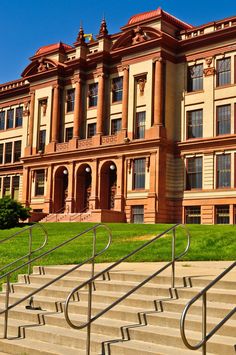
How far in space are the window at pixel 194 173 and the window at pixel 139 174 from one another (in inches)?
148

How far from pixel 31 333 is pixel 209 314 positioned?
3213mm

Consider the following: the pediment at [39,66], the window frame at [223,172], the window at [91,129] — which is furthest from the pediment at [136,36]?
A: the window frame at [223,172]

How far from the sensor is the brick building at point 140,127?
4344cm

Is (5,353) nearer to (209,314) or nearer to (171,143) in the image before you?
(209,314)

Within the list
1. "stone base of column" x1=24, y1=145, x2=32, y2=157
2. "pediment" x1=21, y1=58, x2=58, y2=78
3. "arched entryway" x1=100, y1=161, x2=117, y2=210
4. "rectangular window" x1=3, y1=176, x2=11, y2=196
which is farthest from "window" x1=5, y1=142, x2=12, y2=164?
"arched entryway" x1=100, y1=161, x2=117, y2=210

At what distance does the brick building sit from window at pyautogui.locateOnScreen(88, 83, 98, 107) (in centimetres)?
10

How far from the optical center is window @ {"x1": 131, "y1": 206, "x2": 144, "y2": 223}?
44594mm

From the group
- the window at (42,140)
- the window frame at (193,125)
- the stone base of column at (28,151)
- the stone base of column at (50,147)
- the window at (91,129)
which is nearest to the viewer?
the window frame at (193,125)

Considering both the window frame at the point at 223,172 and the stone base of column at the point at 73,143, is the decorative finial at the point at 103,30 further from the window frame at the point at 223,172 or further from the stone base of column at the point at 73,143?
the window frame at the point at 223,172

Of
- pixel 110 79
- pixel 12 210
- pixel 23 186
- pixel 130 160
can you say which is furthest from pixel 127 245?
pixel 23 186

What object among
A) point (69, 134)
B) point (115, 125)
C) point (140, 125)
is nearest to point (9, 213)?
point (140, 125)

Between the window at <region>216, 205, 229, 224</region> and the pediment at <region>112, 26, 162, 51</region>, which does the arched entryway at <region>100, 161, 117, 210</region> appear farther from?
the pediment at <region>112, 26, 162, 51</region>

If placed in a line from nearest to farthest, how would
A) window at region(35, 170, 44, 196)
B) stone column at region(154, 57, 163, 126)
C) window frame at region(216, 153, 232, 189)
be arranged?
window frame at region(216, 153, 232, 189) < stone column at region(154, 57, 163, 126) < window at region(35, 170, 44, 196)

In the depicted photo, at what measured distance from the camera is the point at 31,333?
9.64m
